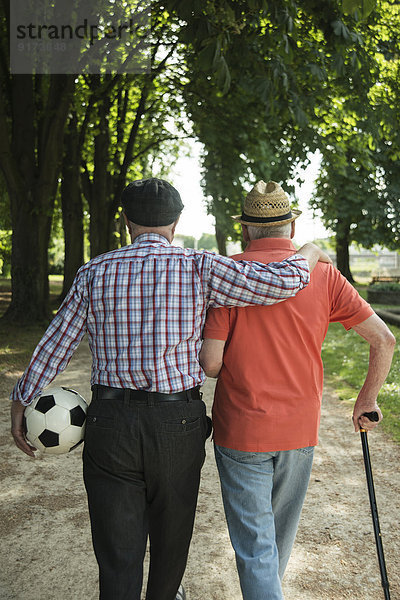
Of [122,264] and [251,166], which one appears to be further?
[251,166]

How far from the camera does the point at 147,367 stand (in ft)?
8.05

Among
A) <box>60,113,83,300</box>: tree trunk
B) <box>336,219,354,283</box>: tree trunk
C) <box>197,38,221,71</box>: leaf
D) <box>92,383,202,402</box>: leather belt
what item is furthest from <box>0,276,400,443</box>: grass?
<box>336,219,354,283</box>: tree trunk

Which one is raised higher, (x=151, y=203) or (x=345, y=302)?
(x=151, y=203)

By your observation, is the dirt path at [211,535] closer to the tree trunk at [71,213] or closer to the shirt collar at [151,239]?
the shirt collar at [151,239]

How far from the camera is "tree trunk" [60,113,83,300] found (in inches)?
697

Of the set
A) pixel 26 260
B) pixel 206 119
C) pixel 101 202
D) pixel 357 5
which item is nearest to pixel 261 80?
pixel 357 5

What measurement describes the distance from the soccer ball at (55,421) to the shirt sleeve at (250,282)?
786mm

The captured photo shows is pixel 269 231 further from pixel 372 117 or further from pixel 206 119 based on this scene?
pixel 206 119

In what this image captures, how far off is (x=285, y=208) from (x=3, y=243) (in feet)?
98.1

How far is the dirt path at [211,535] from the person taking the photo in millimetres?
3453

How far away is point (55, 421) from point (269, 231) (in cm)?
122

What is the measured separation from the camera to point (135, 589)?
257 centimetres

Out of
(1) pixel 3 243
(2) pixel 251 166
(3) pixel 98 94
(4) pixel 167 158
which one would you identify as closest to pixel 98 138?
(3) pixel 98 94

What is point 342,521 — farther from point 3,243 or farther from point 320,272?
point 3,243
